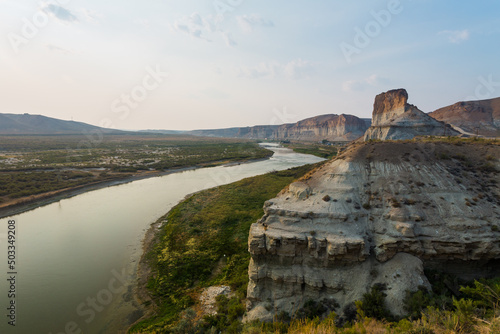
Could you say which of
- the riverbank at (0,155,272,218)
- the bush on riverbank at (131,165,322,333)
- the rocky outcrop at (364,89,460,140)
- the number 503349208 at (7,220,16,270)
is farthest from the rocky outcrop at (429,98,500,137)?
the number 503349208 at (7,220,16,270)

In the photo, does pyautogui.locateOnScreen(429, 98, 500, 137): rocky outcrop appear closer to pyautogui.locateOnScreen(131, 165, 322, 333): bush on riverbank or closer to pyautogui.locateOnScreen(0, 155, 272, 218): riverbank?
pyautogui.locateOnScreen(131, 165, 322, 333): bush on riverbank

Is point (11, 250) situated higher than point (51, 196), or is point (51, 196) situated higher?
point (51, 196)

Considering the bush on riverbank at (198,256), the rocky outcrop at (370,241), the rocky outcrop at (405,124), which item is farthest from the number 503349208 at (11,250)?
the rocky outcrop at (405,124)

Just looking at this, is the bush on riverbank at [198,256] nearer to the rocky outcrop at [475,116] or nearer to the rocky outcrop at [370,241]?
the rocky outcrop at [370,241]

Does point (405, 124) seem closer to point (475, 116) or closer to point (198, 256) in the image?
point (475, 116)

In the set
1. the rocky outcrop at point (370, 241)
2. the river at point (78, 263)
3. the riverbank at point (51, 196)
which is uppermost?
the rocky outcrop at point (370, 241)

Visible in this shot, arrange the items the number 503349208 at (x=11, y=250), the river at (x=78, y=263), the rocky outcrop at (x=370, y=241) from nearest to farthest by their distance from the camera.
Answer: the rocky outcrop at (x=370, y=241) → the river at (x=78, y=263) → the number 503349208 at (x=11, y=250)

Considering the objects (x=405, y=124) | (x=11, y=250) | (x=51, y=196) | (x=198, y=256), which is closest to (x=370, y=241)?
(x=198, y=256)
